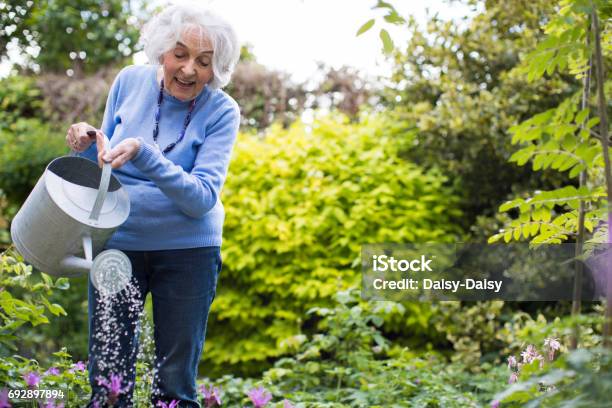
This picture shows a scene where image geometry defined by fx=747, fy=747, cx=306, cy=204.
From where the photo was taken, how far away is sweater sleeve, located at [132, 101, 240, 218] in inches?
69.6

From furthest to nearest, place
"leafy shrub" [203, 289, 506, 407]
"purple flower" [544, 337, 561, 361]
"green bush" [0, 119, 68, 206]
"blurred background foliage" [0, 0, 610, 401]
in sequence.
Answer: "green bush" [0, 119, 68, 206], "blurred background foliage" [0, 0, 610, 401], "leafy shrub" [203, 289, 506, 407], "purple flower" [544, 337, 561, 361]

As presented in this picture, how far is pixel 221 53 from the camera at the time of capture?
196 cm

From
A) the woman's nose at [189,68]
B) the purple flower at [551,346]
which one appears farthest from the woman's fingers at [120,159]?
the purple flower at [551,346]

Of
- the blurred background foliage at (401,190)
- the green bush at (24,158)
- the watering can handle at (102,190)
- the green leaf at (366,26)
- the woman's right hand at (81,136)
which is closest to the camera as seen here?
the green leaf at (366,26)

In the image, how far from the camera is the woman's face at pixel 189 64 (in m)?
1.92

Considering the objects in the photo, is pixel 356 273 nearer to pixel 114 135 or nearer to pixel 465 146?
pixel 465 146

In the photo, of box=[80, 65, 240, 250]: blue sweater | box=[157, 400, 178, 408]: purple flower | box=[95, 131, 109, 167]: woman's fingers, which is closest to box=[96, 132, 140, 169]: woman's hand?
box=[95, 131, 109, 167]: woman's fingers

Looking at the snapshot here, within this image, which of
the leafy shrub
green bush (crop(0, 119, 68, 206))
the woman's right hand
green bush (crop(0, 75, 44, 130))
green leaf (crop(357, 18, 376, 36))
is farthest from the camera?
green bush (crop(0, 75, 44, 130))

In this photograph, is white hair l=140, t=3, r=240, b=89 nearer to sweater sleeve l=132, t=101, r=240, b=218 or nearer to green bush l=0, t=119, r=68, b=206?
sweater sleeve l=132, t=101, r=240, b=218

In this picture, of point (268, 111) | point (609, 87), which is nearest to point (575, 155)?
point (609, 87)

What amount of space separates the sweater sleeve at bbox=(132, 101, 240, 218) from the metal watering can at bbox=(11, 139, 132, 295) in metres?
0.11

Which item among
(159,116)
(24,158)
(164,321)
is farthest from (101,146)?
(24,158)

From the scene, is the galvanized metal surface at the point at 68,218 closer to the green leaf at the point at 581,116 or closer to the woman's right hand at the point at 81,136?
the woman's right hand at the point at 81,136

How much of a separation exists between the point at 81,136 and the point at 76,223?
0.90 ft
